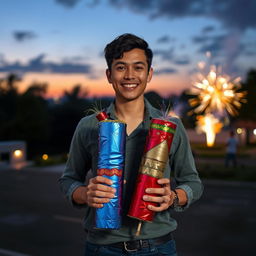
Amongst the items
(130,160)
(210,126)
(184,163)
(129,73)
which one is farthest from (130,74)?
(210,126)

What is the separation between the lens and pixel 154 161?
1912mm

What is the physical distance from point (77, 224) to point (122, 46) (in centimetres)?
701

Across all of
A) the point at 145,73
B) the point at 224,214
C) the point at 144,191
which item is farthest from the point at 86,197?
the point at 224,214

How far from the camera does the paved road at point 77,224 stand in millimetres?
6969

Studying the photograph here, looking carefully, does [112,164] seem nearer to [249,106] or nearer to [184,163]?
[184,163]

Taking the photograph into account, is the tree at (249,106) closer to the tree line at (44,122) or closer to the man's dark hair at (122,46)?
the tree line at (44,122)

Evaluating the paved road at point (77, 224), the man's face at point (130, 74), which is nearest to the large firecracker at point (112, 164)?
the man's face at point (130, 74)

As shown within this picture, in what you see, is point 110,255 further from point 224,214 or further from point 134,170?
point 224,214

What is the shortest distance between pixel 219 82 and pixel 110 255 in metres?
23.1

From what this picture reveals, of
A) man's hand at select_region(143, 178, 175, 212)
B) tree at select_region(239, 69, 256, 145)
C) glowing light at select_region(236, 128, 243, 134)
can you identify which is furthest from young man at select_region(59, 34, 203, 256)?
glowing light at select_region(236, 128, 243, 134)

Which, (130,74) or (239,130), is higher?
(130,74)

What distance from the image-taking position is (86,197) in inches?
78.1

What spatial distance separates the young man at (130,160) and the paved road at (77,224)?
478cm

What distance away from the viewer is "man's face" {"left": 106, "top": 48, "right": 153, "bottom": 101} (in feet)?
7.23
